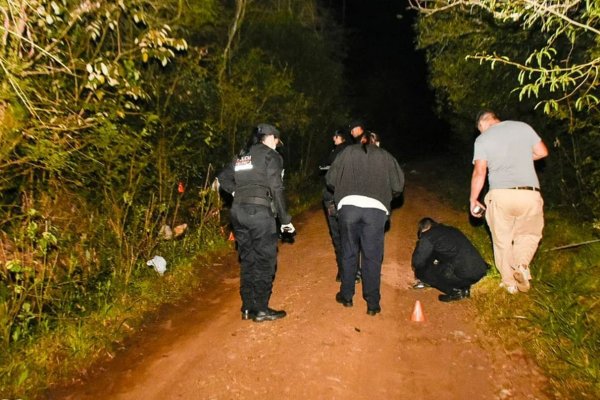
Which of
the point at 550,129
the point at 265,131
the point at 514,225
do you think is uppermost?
the point at 550,129

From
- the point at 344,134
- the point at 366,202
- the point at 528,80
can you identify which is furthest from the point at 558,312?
the point at 528,80

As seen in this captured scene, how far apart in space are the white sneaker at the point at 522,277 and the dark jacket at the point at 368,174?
66.9 inches

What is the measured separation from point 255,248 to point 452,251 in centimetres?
240

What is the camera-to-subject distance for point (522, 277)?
18.1 feet

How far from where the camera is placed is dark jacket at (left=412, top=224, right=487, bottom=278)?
225 inches

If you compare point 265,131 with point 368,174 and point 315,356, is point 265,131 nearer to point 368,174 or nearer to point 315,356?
point 368,174

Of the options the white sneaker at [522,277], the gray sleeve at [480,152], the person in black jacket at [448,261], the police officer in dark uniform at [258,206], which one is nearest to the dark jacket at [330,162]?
the police officer in dark uniform at [258,206]

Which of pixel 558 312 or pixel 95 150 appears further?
pixel 95 150

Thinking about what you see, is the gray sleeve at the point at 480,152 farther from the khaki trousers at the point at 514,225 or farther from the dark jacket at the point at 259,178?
the dark jacket at the point at 259,178

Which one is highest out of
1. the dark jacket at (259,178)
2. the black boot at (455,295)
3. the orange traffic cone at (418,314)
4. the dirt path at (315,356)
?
the dark jacket at (259,178)

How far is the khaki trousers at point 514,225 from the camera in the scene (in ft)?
17.9

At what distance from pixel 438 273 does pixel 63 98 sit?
15.6 feet

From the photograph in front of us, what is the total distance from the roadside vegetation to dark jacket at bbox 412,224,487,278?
1.32 ft

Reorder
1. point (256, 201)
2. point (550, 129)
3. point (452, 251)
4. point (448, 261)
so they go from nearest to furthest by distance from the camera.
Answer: point (256, 201), point (452, 251), point (448, 261), point (550, 129)
